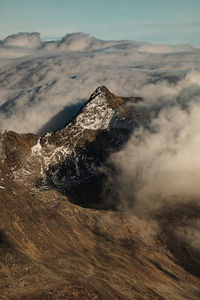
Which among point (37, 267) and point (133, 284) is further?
point (133, 284)

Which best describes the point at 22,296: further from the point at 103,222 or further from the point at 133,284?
the point at 103,222

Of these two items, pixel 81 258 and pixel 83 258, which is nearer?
pixel 81 258

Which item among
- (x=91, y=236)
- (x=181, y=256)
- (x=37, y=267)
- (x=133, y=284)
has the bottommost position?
(x=181, y=256)

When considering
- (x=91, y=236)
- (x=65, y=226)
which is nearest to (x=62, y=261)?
(x=65, y=226)

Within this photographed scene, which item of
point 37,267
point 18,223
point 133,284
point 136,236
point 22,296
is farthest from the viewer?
point 136,236

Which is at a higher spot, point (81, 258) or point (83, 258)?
point (81, 258)

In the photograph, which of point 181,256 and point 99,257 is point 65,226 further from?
point 181,256

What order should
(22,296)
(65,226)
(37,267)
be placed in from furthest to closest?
(65,226), (37,267), (22,296)

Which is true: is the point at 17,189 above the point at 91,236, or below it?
above

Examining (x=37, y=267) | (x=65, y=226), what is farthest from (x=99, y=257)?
(x=37, y=267)
